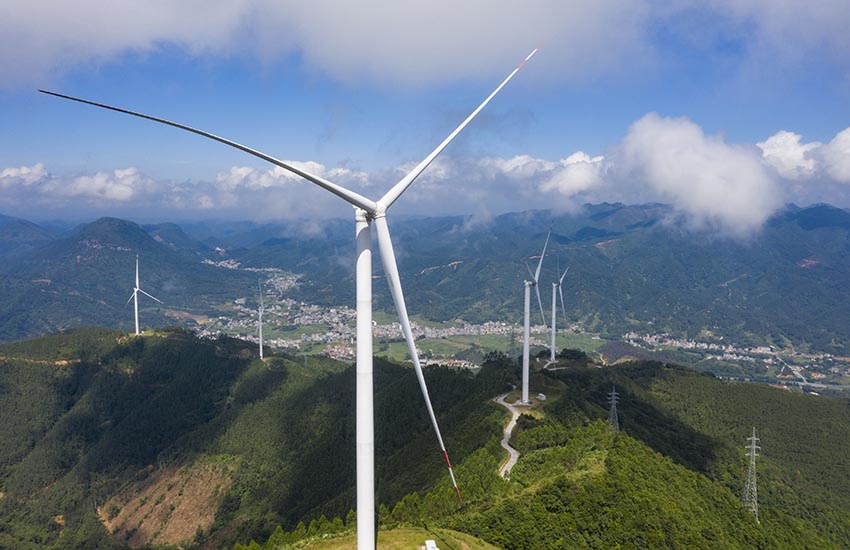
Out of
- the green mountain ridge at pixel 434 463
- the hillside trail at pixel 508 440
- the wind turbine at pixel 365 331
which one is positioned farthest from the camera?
the hillside trail at pixel 508 440

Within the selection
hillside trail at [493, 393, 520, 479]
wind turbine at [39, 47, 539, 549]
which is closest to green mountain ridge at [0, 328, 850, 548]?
hillside trail at [493, 393, 520, 479]

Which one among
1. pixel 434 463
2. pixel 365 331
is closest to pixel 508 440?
pixel 434 463

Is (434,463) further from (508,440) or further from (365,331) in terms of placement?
(365,331)

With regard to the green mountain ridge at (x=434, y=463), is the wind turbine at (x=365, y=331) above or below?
above

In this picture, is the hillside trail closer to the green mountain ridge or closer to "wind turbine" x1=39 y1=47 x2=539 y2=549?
the green mountain ridge

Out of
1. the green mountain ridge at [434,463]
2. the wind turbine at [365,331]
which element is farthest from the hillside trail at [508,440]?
the wind turbine at [365,331]

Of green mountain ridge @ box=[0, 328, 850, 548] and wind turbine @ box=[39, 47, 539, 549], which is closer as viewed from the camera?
wind turbine @ box=[39, 47, 539, 549]

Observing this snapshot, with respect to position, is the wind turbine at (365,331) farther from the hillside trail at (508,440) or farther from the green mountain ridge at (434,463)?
the hillside trail at (508,440)
